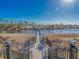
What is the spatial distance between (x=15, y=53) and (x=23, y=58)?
0.15 meters

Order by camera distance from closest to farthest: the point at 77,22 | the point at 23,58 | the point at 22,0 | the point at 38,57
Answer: the point at 23,58 → the point at 38,57 → the point at 22,0 → the point at 77,22

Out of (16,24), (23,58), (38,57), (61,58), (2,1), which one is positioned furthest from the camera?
(16,24)

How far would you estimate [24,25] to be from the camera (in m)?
20.3

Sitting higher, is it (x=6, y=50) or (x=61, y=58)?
(x=6, y=50)

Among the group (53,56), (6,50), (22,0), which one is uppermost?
(22,0)

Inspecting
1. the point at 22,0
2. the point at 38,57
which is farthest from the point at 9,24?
the point at 38,57

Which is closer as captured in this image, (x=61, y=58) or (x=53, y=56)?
(x=61, y=58)

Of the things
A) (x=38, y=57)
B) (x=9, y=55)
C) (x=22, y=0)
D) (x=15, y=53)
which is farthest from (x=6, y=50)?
(x=22, y=0)

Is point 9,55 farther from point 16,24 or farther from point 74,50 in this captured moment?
point 16,24

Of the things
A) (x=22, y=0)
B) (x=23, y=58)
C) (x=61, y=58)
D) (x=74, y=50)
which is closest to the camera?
(x=74, y=50)

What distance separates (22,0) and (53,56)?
6.01 meters

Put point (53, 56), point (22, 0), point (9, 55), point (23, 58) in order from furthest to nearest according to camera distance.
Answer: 1. point (22, 0)
2. point (23, 58)
3. point (53, 56)
4. point (9, 55)

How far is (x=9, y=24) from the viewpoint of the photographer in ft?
65.5

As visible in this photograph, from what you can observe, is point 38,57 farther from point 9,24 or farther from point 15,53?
point 9,24
